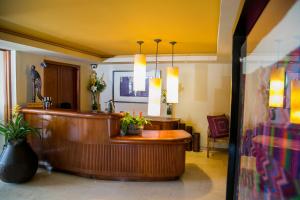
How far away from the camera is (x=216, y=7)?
2264 mm

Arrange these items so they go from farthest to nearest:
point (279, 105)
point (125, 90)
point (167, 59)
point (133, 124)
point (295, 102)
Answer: point (125, 90)
point (167, 59)
point (133, 124)
point (279, 105)
point (295, 102)

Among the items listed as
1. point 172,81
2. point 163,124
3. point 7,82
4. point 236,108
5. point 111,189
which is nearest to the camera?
point 236,108

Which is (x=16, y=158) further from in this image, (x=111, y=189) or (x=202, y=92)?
(x=202, y=92)

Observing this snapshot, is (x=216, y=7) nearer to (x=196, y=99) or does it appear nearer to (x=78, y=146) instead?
(x=78, y=146)

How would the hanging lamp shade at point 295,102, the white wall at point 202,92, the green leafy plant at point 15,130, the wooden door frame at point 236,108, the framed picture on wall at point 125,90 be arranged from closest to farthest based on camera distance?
1. the hanging lamp shade at point 295,102
2. the wooden door frame at point 236,108
3. the green leafy plant at point 15,130
4. the white wall at point 202,92
5. the framed picture on wall at point 125,90

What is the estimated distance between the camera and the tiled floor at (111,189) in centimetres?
315

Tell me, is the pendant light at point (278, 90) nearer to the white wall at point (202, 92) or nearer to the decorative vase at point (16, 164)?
the decorative vase at point (16, 164)

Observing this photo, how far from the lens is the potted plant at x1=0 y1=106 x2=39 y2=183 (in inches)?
134

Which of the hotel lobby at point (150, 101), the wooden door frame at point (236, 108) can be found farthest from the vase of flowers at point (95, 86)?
the wooden door frame at point (236, 108)

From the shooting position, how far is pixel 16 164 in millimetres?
3412

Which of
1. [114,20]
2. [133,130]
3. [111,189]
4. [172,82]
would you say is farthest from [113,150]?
[114,20]

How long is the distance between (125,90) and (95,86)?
2.61 feet

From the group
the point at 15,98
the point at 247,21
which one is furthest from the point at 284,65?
the point at 15,98

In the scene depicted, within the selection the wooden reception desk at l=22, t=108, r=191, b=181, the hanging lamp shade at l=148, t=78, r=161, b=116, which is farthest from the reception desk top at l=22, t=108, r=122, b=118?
the hanging lamp shade at l=148, t=78, r=161, b=116
